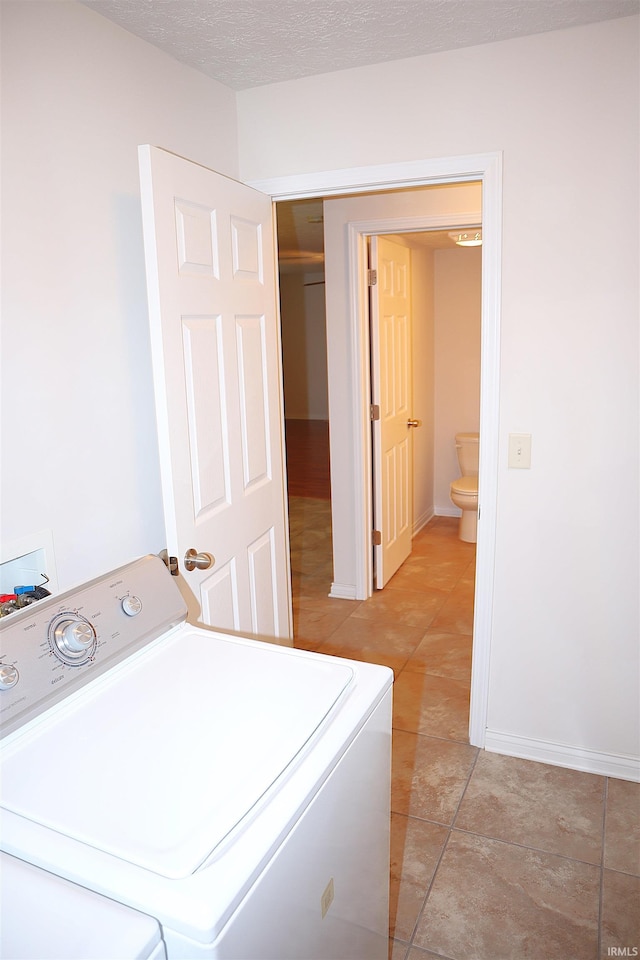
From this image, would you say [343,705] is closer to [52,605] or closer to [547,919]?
[52,605]

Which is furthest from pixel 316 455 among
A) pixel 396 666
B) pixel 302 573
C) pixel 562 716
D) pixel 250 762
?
pixel 250 762

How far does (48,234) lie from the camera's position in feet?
5.41

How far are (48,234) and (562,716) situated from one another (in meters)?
2.22

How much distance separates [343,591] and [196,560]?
2098mm

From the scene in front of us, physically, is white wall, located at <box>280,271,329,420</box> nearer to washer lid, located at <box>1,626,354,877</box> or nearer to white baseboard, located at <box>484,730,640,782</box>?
white baseboard, located at <box>484,730,640,782</box>

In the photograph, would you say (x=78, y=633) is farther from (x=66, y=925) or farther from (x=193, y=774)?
(x=66, y=925)

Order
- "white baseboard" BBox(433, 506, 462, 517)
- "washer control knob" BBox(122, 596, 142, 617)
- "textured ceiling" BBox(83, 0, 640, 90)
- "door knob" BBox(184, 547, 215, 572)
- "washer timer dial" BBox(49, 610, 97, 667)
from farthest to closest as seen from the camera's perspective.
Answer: "white baseboard" BBox(433, 506, 462, 517), "door knob" BBox(184, 547, 215, 572), "textured ceiling" BBox(83, 0, 640, 90), "washer control knob" BBox(122, 596, 142, 617), "washer timer dial" BBox(49, 610, 97, 667)

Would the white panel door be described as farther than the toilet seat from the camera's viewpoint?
No

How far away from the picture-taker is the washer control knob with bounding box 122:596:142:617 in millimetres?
1503

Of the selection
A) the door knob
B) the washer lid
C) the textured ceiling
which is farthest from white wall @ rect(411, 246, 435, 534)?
the washer lid

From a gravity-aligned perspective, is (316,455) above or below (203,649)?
below

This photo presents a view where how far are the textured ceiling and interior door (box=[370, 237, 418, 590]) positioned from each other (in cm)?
161

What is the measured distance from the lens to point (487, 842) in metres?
2.12

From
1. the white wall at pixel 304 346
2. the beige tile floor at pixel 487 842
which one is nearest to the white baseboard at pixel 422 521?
the beige tile floor at pixel 487 842
